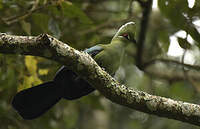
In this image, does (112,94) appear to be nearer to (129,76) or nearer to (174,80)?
(129,76)

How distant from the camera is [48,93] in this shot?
2607mm

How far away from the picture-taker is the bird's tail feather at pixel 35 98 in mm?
2592

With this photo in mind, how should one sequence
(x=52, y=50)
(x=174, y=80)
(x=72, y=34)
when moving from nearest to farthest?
(x=52, y=50), (x=72, y=34), (x=174, y=80)

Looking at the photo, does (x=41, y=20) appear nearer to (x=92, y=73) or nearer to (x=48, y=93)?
(x=48, y=93)

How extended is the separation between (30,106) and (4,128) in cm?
78

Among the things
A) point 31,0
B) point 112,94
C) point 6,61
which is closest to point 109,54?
point 112,94

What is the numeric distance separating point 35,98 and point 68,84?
0.23 metres

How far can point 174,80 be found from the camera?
15.5 ft

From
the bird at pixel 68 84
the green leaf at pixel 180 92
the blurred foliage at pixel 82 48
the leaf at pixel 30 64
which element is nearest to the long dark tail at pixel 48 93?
the bird at pixel 68 84

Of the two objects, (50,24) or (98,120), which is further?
(98,120)

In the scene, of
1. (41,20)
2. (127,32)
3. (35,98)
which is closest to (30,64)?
(41,20)

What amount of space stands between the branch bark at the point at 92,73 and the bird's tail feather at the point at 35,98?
46cm

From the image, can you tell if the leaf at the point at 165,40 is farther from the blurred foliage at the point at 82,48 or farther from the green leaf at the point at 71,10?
the green leaf at the point at 71,10

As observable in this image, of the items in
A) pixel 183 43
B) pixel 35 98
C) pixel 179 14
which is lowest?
pixel 35 98
